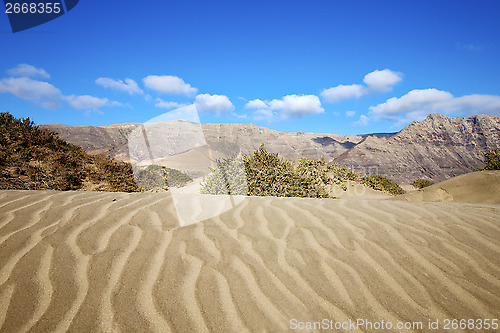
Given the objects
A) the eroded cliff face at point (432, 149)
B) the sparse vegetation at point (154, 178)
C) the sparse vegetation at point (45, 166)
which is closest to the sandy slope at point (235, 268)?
the sparse vegetation at point (45, 166)

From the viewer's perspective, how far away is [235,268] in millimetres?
1954

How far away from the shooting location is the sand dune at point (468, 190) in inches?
217

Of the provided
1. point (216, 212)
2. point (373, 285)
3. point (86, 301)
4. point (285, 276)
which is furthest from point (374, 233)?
point (86, 301)

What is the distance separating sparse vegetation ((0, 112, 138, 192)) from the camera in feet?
18.7

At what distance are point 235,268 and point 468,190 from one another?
7.03 metres

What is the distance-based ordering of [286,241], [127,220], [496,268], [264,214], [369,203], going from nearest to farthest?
1. [496,268]
2. [286,241]
3. [127,220]
4. [264,214]
5. [369,203]

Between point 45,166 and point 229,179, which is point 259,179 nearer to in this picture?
point 229,179

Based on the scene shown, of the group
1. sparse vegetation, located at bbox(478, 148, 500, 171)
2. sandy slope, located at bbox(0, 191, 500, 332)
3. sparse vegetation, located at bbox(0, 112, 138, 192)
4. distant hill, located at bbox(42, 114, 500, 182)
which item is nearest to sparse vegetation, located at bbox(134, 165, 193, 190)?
sparse vegetation, located at bbox(0, 112, 138, 192)

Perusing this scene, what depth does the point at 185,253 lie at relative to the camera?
2100 mm

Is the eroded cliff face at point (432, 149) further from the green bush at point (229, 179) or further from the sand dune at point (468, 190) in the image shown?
the green bush at point (229, 179)

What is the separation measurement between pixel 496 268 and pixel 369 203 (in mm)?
1471

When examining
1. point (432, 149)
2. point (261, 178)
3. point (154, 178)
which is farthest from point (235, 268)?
point (432, 149)

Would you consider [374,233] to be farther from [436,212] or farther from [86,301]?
[86,301]

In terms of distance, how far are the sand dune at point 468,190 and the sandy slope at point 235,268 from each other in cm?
368
